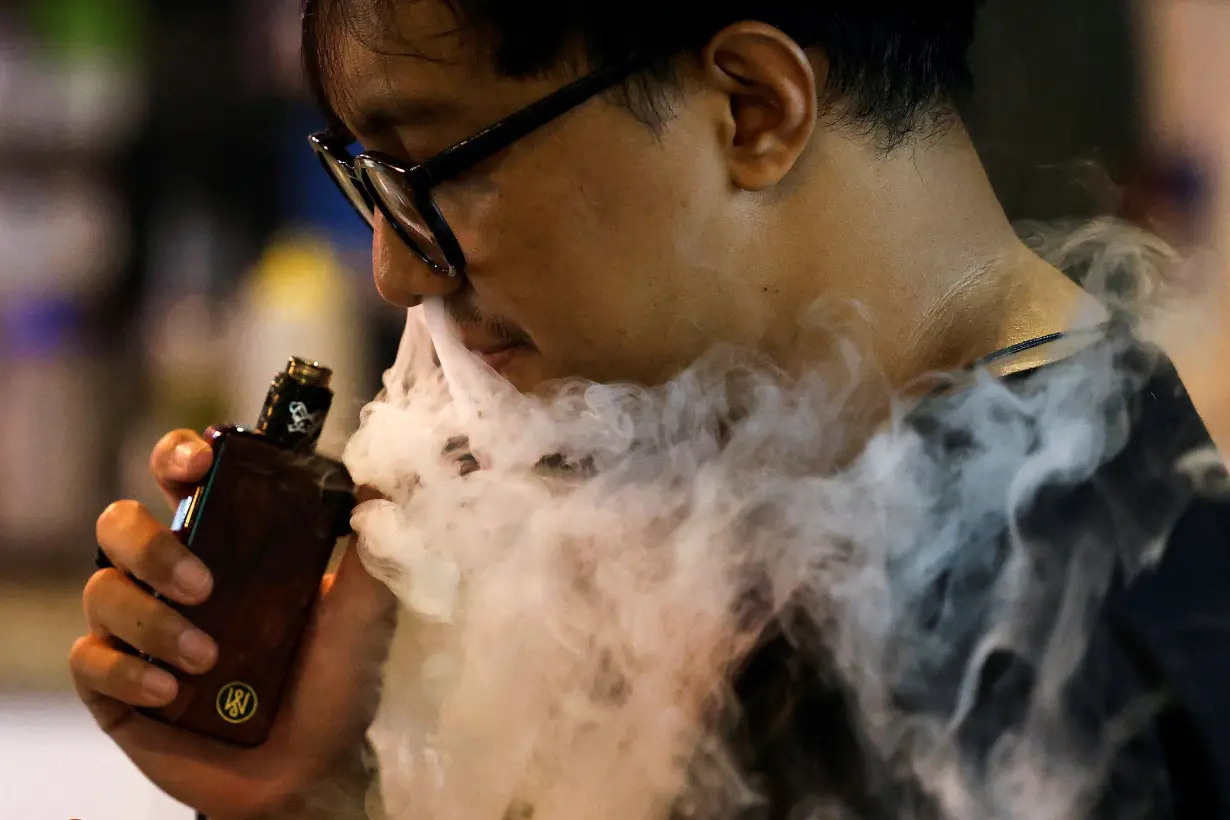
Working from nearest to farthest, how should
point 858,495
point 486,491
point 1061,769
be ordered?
1. point 1061,769
2. point 858,495
3. point 486,491

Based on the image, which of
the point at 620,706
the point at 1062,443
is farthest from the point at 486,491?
the point at 1062,443

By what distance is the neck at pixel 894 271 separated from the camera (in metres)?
0.85

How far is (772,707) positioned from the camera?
74 cm

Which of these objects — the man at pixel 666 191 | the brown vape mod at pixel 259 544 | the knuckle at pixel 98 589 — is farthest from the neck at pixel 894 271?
the knuckle at pixel 98 589

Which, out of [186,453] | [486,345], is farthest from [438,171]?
[186,453]

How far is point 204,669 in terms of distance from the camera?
0.91 m

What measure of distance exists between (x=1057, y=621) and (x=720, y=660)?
9.5 inches

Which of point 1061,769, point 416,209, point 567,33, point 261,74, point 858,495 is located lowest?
point 1061,769

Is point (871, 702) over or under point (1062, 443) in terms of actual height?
under

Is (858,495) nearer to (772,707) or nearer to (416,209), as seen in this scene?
(772,707)

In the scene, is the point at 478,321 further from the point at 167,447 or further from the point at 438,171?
the point at 167,447

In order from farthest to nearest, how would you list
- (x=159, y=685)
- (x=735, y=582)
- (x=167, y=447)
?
1. (x=167, y=447)
2. (x=159, y=685)
3. (x=735, y=582)

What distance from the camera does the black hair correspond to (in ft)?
2.66

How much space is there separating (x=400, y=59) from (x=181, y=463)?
43 centimetres
